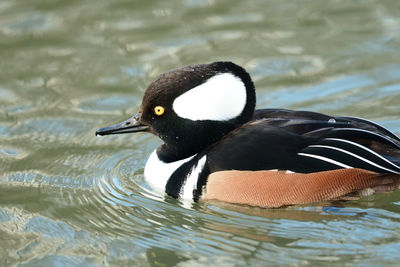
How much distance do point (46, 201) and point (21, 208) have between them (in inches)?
9.4

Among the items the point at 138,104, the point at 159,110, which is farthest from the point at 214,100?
the point at 138,104

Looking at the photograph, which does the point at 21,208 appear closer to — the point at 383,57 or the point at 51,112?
the point at 51,112

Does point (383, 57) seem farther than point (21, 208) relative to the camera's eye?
Yes

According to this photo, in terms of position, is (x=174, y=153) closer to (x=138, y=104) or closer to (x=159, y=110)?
(x=159, y=110)

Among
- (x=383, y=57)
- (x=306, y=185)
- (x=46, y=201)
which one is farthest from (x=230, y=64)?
(x=383, y=57)

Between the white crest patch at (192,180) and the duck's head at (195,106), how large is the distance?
0.27 m

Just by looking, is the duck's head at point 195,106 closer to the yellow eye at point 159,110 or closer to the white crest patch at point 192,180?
the yellow eye at point 159,110

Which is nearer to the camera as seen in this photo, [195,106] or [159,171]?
[195,106]

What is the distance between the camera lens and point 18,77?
30.3 feet

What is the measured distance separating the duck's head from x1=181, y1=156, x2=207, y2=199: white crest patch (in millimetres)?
269

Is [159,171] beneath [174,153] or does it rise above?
beneath

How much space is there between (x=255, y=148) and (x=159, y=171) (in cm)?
110

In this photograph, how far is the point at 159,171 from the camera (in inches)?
261

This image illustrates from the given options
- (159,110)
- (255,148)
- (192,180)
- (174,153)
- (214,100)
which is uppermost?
(214,100)
